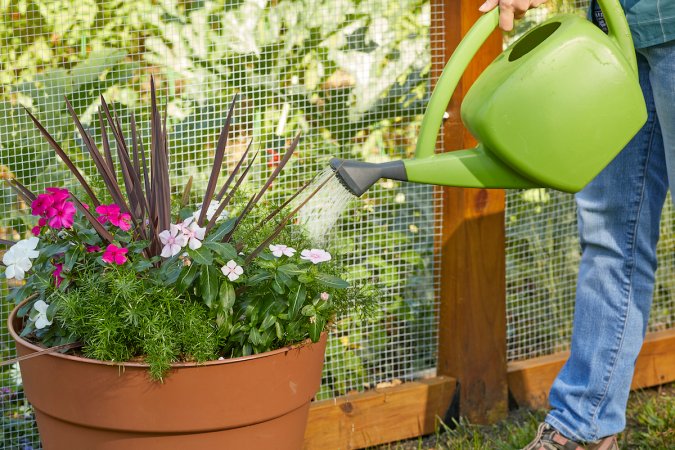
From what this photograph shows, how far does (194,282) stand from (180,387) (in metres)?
0.19

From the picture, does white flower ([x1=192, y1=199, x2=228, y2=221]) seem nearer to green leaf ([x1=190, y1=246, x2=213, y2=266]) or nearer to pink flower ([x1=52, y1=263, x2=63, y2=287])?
green leaf ([x1=190, y1=246, x2=213, y2=266])

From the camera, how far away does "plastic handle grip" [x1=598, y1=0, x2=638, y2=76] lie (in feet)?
5.51

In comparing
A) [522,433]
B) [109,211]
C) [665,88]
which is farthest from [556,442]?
[109,211]

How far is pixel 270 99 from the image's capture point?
2295mm

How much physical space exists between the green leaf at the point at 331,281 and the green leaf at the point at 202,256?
209mm

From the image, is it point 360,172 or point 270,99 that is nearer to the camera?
point 360,172

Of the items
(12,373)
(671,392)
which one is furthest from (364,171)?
(671,392)

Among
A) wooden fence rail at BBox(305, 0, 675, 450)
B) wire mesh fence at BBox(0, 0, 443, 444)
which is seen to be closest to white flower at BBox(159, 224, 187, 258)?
wire mesh fence at BBox(0, 0, 443, 444)

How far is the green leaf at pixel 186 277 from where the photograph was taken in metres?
1.52

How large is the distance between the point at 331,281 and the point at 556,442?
797 millimetres

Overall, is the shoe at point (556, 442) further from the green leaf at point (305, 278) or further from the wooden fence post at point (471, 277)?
the green leaf at point (305, 278)

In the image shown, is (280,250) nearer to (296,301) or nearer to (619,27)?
(296,301)

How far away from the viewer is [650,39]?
1759 millimetres

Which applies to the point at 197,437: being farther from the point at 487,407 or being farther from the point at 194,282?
the point at 487,407
